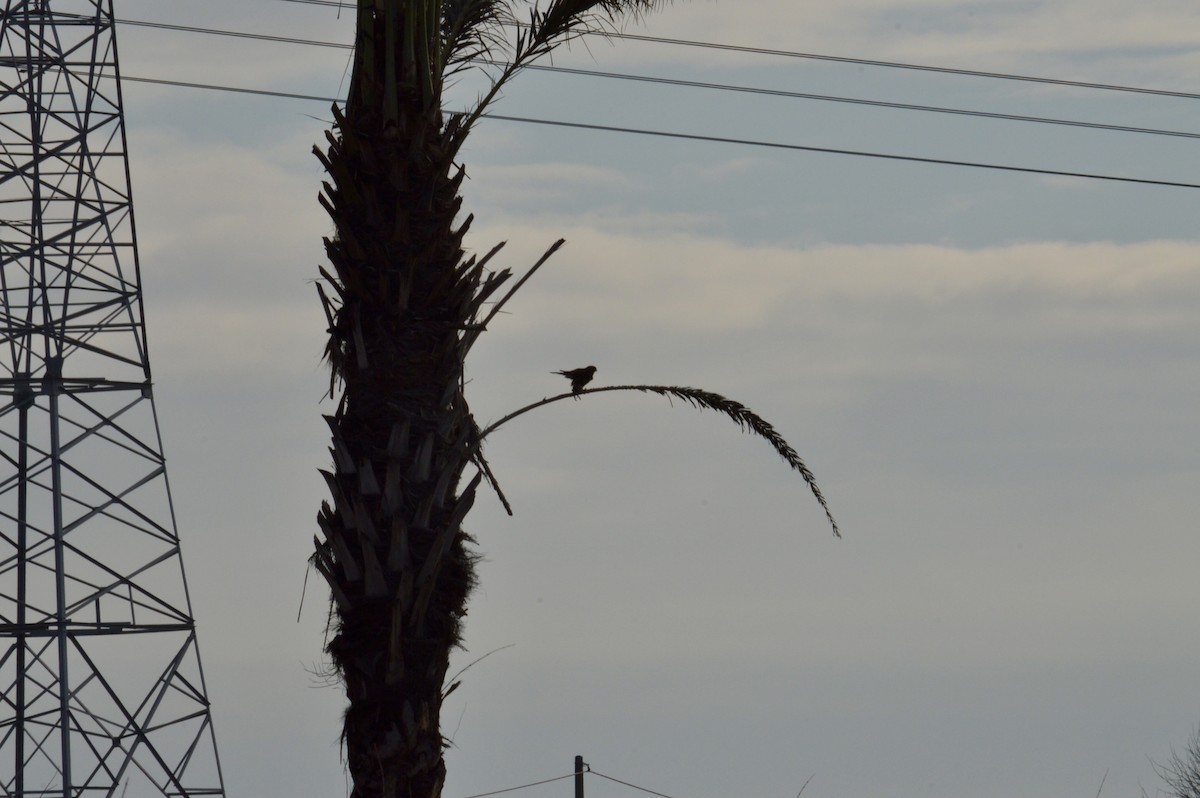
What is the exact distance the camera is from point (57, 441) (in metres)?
17.6

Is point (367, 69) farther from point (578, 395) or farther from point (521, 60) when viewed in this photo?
point (578, 395)

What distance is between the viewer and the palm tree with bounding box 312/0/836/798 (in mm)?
8797

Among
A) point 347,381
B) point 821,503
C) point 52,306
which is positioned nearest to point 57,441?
point 52,306

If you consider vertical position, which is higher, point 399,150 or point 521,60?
point 521,60

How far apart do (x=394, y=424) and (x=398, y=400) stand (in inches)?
6.1

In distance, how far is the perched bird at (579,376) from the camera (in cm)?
968

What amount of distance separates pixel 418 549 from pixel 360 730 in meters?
0.99

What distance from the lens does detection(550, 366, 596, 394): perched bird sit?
9.68 m

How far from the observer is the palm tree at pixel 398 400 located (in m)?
8.80

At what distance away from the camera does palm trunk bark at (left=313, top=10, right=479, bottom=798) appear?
880 centimetres

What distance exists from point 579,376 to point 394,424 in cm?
121

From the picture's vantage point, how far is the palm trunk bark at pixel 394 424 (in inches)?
346

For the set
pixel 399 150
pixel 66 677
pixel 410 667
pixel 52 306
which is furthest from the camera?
pixel 52 306

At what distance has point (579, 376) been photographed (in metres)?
9.72
